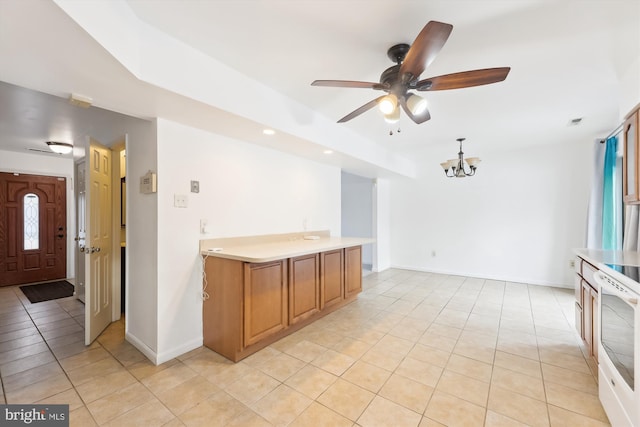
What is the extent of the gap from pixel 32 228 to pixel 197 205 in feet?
14.6

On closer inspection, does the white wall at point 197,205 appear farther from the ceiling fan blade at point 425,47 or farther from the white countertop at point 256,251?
the ceiling fan blade at point 425,47

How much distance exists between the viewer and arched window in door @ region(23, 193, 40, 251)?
15.1ft

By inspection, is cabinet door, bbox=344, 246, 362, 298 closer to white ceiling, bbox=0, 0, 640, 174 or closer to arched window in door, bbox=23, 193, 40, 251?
white ceiling, bbox=0, 0, 640, 174

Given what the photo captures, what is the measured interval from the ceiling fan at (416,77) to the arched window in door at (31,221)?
5.83 m

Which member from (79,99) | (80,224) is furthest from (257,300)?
(80,224)

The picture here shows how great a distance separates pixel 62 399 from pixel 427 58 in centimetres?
319

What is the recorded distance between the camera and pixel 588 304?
7.14 ft

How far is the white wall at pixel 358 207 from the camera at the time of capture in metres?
6.48

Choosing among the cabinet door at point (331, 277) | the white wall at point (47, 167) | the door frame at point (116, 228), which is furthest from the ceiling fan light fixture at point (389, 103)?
the white wall at point (47, 167)

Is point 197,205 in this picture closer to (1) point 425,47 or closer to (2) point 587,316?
(1) point 425,47

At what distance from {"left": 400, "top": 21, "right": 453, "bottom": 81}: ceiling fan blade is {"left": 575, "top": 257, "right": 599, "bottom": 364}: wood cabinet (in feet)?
6.41

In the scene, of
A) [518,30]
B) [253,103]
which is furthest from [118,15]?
[518,30]

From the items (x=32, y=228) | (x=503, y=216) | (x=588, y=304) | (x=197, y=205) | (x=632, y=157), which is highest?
(x=632, y=157)

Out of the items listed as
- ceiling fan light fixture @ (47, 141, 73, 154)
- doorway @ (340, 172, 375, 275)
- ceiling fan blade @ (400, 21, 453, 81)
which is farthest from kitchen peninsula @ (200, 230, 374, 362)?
doorway @ (340, 172, 375, 275)
